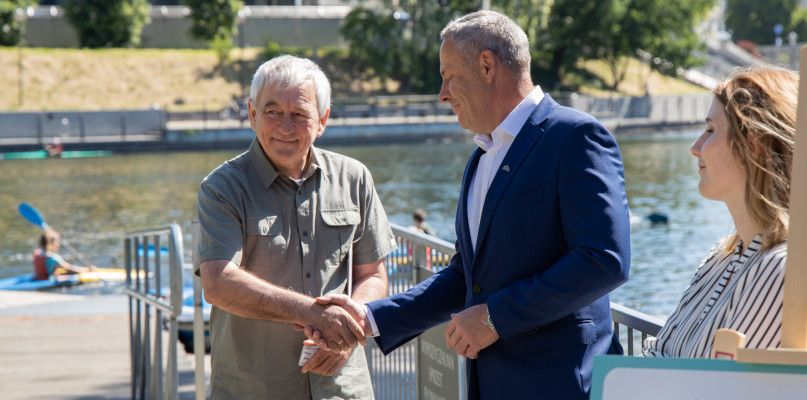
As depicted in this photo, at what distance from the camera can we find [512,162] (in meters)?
2.59

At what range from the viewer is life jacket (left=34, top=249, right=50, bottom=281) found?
51.4ft

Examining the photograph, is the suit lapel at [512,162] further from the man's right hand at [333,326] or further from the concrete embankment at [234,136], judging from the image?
the concrete embankment at [234,136]

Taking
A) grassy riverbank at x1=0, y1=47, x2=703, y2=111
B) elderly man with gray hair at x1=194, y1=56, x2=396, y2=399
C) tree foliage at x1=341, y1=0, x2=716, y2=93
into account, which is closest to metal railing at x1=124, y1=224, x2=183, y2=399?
elderly man with gray hair at x1=194, y1=56, x2=396, y2=399

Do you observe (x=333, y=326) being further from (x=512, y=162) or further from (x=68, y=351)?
(x=68, y=351)

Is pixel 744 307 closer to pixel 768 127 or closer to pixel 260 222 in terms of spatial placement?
pixel 768 127

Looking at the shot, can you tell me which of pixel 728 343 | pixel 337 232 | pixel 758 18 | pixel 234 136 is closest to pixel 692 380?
pixel 728 343

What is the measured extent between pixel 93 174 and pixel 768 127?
32.1 metres

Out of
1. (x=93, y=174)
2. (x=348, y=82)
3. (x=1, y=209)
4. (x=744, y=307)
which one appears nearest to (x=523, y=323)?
(x=744, y=307)

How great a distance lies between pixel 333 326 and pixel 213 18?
58.9m

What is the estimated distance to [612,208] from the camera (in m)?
2.40

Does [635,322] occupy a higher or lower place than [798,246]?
lower

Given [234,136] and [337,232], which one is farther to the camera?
[234,136]

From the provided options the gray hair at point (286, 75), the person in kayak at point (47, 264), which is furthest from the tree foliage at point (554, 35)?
the gray hair at point (286, 75)

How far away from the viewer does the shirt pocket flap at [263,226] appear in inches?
121
